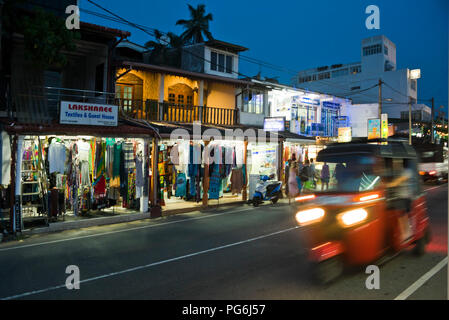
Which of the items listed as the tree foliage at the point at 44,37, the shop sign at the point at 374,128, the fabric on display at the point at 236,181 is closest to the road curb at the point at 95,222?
the fabric on display at the point at 236,181

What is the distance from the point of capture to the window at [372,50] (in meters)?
57.7

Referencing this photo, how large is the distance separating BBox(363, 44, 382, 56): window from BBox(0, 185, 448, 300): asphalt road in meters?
54.7

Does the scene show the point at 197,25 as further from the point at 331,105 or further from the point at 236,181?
the point at 236,181

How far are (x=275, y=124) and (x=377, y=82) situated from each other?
137 feet

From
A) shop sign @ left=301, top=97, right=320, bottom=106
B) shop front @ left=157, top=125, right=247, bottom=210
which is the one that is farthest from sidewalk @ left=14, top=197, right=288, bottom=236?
shop sign @ left=301, top=97, right=320, bottom=106

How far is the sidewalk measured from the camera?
10258 millimetres

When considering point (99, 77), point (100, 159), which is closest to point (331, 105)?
point (99, 77)

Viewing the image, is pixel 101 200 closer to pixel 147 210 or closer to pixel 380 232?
pixel 147 210

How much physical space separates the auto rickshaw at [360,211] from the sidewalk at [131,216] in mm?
7380

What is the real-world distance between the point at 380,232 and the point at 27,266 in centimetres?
680

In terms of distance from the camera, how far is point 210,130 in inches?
569

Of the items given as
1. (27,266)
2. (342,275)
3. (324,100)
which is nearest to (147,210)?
(27,266)

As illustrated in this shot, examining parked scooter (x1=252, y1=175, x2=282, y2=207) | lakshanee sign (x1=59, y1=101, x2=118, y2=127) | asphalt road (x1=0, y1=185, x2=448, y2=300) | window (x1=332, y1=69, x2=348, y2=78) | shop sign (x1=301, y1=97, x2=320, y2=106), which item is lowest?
asphalt road (x1=0, y1=185, x2=448, y2=300)

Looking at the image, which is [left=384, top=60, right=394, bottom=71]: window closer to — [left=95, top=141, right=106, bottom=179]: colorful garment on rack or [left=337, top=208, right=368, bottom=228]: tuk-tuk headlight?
[left=95, top=141, right=106, bottom=179]: colorful garment on rack
